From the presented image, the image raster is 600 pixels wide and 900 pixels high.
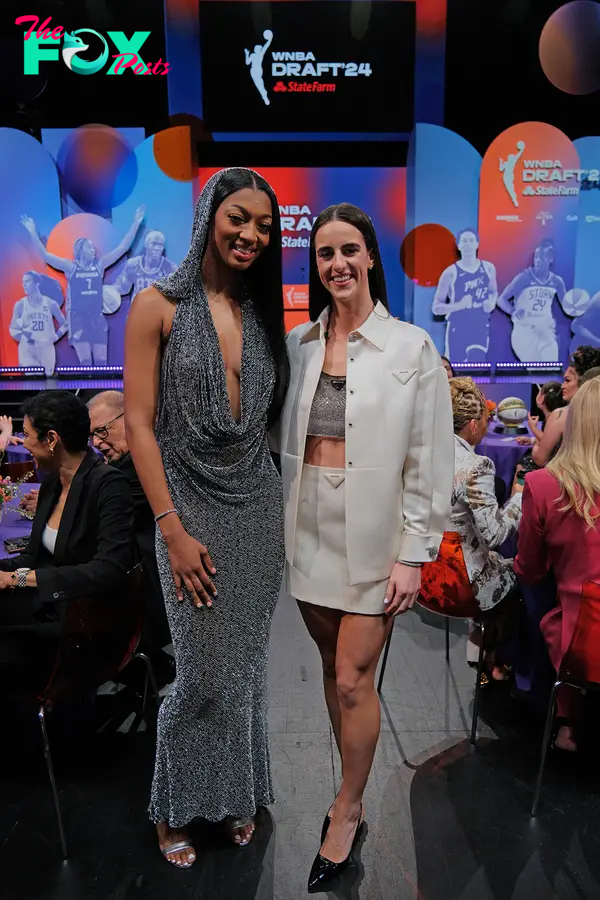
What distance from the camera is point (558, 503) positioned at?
6.77ft

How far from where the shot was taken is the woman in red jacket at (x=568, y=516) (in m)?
2.02

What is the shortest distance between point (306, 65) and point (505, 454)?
5459 mm

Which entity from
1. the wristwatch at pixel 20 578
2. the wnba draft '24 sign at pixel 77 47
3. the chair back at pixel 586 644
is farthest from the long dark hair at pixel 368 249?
the wnba draft '24 sign at pixel 77 47

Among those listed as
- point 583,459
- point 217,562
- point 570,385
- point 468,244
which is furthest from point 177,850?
point 468,244

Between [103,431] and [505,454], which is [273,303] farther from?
[505,454]

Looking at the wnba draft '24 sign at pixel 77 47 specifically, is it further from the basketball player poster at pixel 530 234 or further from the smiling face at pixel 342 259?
the smiling face at pixel 342 259

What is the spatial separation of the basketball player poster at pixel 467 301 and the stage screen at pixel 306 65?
1700mm

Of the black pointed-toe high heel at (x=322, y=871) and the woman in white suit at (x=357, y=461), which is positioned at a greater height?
the woman in white suit at (x=357, y=461)

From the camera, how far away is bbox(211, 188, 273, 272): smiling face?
1.59m

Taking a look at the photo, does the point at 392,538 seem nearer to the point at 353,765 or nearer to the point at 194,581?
the point at 194,581

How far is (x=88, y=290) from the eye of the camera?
7809mm

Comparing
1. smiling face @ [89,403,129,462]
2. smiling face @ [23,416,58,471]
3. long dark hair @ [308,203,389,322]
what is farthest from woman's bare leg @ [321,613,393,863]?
smiling face @ [89,403,129,462]

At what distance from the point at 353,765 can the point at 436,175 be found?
7.26 metres

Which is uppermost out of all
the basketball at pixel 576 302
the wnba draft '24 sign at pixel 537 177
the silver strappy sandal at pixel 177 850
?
the wnba draft '24 sign at pixel 537 177
